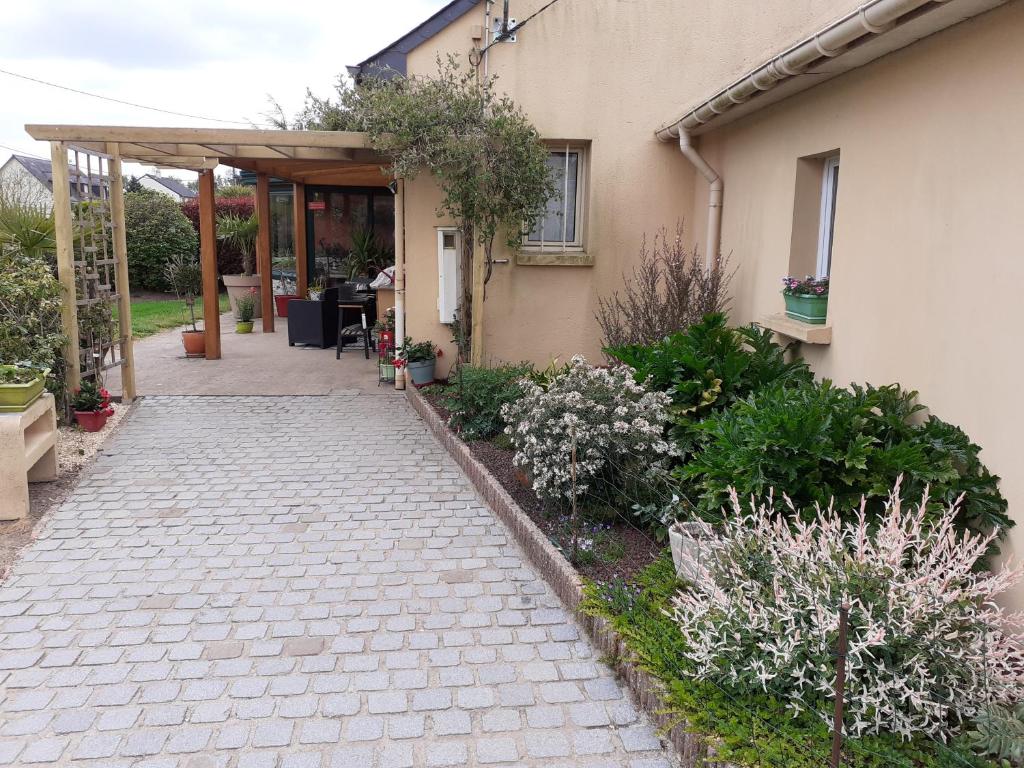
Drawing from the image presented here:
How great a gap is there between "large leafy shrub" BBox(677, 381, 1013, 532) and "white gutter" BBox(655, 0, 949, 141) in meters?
1.92

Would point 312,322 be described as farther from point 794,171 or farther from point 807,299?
point 807,299

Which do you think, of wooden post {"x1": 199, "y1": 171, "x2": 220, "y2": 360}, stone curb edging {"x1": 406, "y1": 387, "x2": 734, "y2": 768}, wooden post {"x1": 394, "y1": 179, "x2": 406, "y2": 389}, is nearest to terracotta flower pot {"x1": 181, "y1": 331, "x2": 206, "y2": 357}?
wooden post {"x1": 199, "y1": 171, "x2": 220, "y2": 360}

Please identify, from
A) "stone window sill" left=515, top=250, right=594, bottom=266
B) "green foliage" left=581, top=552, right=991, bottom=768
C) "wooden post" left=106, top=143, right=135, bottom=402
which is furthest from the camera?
"stone window sill" left=515, top=250, right=594, bottom=266

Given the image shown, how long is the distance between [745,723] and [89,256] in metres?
8.16

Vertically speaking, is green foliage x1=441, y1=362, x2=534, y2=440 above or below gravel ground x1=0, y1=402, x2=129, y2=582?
above

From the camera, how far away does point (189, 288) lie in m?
17.4

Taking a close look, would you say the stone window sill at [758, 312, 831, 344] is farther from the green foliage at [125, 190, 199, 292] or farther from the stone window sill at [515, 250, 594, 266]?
the green foliage at [125, 190, 199, 292]

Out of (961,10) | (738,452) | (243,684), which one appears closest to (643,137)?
(961,10)

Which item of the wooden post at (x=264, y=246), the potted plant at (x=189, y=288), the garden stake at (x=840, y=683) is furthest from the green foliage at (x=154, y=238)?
the garden stake at (x=840, y=683)

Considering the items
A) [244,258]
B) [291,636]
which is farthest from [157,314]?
[291,636]

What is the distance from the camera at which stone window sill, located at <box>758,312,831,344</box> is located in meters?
5.34

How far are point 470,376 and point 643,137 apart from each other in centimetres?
344

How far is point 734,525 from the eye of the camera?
3.71 meters

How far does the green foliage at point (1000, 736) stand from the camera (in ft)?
8.37
